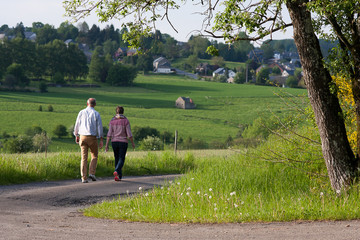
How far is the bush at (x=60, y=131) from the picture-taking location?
72500mm

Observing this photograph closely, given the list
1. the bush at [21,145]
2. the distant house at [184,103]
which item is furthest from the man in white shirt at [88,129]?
the distant house at [184,103]

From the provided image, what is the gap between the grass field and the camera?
251 feet

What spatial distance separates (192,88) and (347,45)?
397 feet

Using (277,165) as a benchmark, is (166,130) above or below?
below

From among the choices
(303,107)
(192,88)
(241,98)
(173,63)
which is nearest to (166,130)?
(241,98)

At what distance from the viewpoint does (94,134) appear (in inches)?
530

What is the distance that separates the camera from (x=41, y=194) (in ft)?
37.6

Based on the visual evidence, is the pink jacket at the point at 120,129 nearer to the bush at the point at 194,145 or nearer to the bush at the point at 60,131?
the bush at the point at 194,145

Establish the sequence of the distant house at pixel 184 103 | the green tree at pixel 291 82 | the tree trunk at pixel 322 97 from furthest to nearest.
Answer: the green tree at pixel 291 82 → the distant house at pixel 184 103 → the tree trunk at pixel 322 97

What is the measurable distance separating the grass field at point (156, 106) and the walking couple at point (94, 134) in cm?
4708

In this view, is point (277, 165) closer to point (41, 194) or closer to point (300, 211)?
point (300, 211)

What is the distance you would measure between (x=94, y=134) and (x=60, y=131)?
61.3 metres

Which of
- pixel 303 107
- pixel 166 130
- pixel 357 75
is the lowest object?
pixel 166 130

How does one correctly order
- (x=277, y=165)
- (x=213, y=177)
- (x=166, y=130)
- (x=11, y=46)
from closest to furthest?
(x=213, y=177) → (x=277, y=165) → (x=166, y=130) → (x=11, y=46)
